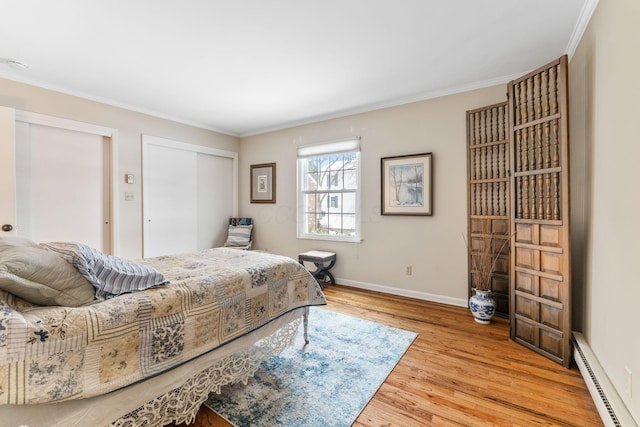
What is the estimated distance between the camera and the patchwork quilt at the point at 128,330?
985 mm

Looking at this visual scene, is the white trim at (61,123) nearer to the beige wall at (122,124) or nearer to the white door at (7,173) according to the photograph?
the beige wall at (122,124)

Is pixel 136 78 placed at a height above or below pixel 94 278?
above

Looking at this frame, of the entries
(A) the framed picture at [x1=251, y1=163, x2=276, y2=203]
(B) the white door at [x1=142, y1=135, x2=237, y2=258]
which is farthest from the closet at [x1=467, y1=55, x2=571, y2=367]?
(B) the white door at [x1=142, y1=135, x2=237, y2=258]

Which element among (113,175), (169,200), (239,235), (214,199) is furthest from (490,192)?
(113,175)

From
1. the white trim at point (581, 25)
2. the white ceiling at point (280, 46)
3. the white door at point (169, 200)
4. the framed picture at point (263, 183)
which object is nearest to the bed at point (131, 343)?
the white ceiling at point (280, 46)

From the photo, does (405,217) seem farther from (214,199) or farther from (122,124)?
(122,124)

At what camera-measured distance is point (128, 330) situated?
1242mm

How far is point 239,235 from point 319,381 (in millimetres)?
3455

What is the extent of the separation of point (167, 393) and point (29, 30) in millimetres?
2885

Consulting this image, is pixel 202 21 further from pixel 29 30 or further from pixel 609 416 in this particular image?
A: pixel 609 416

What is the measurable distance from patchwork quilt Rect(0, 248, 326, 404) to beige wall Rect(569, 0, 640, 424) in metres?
2.00

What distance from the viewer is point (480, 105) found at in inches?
124

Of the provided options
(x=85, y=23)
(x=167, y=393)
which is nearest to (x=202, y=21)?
(x=85, y=23)

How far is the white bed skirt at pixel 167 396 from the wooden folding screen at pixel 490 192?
233 cm
